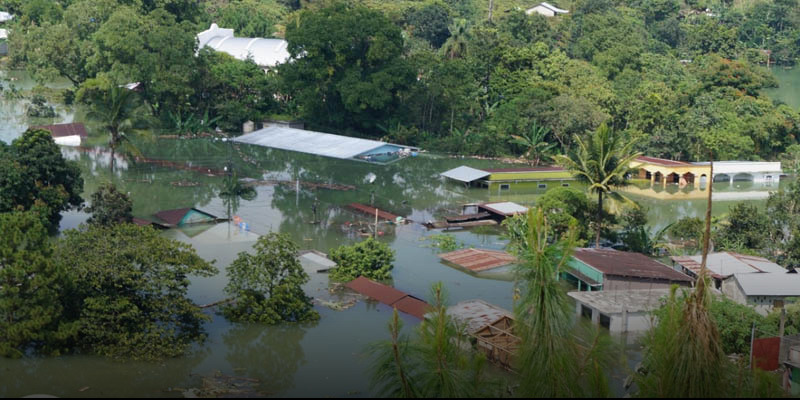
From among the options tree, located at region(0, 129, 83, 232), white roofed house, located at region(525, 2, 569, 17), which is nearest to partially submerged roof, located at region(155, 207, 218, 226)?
tree, located at region(0, 129, 83, 232)

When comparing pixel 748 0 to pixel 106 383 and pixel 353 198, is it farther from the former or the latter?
pixel 106 383

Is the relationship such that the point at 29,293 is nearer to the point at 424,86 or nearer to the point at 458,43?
the point at 424,86

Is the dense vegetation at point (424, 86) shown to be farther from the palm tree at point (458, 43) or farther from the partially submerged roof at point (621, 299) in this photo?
the partially submerged roof at point (621, 299)

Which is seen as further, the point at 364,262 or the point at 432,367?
the point at 364,262

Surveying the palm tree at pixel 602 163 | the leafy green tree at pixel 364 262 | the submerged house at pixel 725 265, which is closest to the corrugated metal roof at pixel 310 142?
the palm tree at pixel 602 163

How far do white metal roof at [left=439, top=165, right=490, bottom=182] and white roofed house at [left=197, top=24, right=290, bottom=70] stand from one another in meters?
15.9

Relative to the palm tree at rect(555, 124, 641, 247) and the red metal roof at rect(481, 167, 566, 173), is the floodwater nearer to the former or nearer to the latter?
the red metal roof at rect(481, 167, 566, 173)

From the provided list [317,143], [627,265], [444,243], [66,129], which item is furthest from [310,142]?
[627,265]

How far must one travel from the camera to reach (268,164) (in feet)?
99.3

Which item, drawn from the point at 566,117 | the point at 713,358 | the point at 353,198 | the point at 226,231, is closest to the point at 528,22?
the point at 566,117

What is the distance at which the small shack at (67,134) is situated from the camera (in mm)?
31969

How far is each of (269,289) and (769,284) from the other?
9159 millimetres

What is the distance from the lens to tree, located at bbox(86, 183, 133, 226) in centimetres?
2102

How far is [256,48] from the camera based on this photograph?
44.0m
